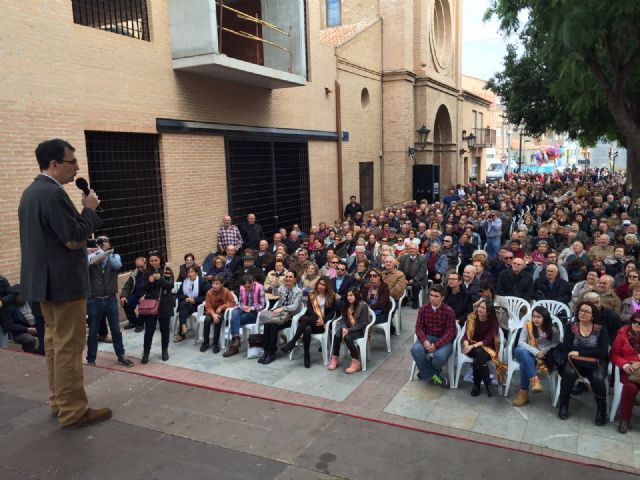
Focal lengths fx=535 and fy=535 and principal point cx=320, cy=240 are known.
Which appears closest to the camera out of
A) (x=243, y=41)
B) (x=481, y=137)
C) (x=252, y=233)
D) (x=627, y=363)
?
(x=627, y=363)

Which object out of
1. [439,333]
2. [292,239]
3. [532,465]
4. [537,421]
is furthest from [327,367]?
[292,239]

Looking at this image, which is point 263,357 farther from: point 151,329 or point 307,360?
point 151,329

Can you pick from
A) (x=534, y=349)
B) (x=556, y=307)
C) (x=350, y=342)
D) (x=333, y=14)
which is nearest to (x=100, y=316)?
(x=350, y=342)

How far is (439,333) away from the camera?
22.2 feet

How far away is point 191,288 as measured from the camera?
9.11 metres

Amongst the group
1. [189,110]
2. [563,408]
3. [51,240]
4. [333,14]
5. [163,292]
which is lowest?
[563,408]

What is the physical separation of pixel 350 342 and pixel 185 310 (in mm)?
3195

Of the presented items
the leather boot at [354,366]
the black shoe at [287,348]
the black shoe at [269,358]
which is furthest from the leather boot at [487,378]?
the black shoe at [269,358]

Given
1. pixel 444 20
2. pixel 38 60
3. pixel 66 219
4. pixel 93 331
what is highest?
pixel 444 20

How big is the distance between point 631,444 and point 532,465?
2.55 meters

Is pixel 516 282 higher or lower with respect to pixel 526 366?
higher

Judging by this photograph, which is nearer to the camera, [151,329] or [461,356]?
[461,356]

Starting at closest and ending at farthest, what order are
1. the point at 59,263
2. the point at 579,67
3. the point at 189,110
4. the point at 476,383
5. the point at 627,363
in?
the point at 59,263 → the point at 627,363 → the point at 476,383 → the point at 189,110 → the point at 579,67

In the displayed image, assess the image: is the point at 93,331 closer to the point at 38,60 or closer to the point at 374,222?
the point at 38,60
